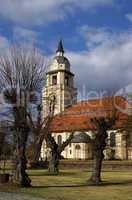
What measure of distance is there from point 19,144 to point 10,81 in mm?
3856

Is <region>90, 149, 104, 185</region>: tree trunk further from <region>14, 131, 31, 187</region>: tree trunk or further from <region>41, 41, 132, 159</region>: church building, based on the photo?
<region>41, 41, 132, 159</region>: church building

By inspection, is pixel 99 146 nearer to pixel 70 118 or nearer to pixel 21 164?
pixel 21 164

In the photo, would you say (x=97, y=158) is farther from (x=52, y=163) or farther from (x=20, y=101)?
(x=52, y=163)

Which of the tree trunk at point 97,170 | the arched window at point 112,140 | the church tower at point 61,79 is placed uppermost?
the church tower at point 61,79

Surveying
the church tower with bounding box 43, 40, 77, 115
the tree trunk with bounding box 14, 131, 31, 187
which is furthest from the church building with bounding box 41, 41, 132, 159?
the tree trunk with bounding box 14, 131, 31, 187

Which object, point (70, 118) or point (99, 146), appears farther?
point (70, 118)

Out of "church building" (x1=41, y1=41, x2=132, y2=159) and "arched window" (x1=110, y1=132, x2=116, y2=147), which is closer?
"arched window" (x1=110, y1=132, x2=116, y2=147)

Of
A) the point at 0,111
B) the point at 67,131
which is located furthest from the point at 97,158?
the point at 67,131

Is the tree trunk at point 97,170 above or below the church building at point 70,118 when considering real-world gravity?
below

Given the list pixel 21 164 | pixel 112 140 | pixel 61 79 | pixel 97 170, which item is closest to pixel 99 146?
pixel 97 170

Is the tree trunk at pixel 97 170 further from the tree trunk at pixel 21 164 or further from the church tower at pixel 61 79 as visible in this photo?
the church tower at pixel 61 79

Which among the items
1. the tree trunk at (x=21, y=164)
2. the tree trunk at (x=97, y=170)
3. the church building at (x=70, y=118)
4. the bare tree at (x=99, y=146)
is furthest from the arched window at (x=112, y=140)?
the tree trunk at (x=21, y=164)

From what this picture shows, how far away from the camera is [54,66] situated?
98.4m

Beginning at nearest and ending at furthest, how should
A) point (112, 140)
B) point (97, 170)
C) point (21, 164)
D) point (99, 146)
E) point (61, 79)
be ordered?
1. point (21, 164)
2. point (97, 170)
3. point (99, 146)
4. point (112, 140)
5. point (61, 79)
